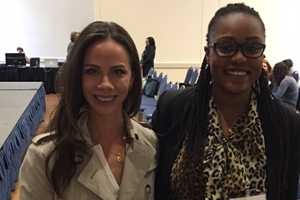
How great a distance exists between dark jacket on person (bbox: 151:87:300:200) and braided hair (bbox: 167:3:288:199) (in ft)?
0.07

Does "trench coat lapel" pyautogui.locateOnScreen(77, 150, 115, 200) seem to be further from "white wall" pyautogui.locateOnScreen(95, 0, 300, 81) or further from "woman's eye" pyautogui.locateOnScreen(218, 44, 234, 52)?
"white wall" pyautogui.locateOnScreen(95, 0, 300, 81)

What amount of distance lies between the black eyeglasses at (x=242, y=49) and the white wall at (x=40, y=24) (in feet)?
35.0

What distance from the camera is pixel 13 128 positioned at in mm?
3762

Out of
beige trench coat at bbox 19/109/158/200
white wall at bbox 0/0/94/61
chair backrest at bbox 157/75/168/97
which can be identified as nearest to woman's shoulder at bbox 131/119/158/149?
beige trench coat at bbox 19/109/158/200

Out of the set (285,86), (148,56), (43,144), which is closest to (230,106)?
(43,144)

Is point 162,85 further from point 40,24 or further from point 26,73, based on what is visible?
point 40,24

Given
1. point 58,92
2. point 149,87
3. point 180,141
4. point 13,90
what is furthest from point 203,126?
point 13,90

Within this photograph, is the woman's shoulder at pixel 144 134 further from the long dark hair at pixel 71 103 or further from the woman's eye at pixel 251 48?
the woman's eye at pixel 251 48

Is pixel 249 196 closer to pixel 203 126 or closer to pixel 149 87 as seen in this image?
pixel 203 126

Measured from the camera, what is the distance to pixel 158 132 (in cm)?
154

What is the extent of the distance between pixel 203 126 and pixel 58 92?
576 mm

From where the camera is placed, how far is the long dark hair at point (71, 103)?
1.19 meters

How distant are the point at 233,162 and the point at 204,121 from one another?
0.64 ft

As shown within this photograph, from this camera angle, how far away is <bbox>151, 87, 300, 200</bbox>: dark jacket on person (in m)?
1.35
